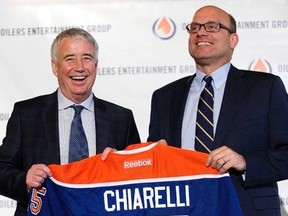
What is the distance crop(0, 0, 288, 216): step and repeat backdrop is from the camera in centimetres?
379

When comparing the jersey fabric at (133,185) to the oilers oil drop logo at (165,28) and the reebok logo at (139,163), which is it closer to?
the reebok logo at (139,163)

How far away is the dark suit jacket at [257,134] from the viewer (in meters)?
2.74

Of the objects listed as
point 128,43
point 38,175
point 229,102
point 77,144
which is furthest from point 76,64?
point 128,43

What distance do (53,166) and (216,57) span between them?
744 mm

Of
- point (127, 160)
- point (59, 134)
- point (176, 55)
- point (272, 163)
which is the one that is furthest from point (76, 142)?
point (176, 55)

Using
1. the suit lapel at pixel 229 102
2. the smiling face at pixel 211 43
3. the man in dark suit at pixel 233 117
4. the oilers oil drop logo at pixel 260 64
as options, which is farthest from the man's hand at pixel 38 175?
the oilers oil drop logo at pixel 260 64

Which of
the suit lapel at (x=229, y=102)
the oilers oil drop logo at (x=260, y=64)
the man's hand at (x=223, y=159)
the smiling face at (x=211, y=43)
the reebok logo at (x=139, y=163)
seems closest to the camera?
the man's hand at (x=223, y=159)

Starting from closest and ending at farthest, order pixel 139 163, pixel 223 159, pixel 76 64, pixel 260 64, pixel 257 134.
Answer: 1. pixel 223 159
2. pixel 139 163
3. pixel 257 134
4. pixel 76 64
5. pixel 260 64

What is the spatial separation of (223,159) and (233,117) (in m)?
0.29

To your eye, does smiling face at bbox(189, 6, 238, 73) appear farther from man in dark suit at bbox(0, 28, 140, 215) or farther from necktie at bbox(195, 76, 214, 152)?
man in dark suit at bbox(0, 28, 140, 215)

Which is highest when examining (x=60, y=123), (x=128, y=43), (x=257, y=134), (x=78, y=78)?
(x=128, y=43)

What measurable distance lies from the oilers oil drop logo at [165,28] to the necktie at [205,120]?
0.92 m

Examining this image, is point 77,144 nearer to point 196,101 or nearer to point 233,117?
point 196,101

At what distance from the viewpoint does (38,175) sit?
8.86 ft
